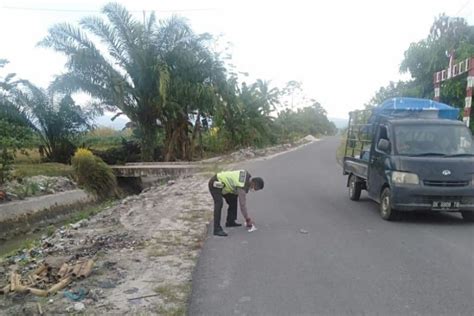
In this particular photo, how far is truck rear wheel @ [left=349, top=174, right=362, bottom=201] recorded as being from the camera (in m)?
12.2

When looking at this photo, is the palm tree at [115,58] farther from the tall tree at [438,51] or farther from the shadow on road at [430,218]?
the shadow on road at [430,218]

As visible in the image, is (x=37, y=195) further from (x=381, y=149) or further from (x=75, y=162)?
(x=381, y=149)

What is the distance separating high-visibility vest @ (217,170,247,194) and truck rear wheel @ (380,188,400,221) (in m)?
2.95

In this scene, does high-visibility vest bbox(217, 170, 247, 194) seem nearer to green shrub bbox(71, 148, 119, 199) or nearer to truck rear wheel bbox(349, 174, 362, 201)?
truck rear wheel bbox(349, 174, 362, 201)

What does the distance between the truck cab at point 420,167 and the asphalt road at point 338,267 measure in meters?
0.43

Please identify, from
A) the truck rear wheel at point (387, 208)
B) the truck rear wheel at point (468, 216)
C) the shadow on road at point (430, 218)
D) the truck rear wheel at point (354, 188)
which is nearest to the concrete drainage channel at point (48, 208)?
the truck rear wheel at point (354, 188)

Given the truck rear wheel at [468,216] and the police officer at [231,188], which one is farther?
the truck rear wheel at [468,216]

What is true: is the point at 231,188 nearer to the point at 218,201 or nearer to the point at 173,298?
the point at 218,201

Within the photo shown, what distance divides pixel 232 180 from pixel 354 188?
4856 mm

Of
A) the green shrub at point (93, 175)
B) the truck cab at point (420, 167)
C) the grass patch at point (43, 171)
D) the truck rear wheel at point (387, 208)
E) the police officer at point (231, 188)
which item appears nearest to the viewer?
the police officer at point (231, 188)

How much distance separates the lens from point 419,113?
11492mm

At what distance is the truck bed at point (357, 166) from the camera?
1122 cm

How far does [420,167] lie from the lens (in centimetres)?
909

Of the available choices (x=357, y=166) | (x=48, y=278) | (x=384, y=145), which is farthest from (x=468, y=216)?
(x=48, y=278)
